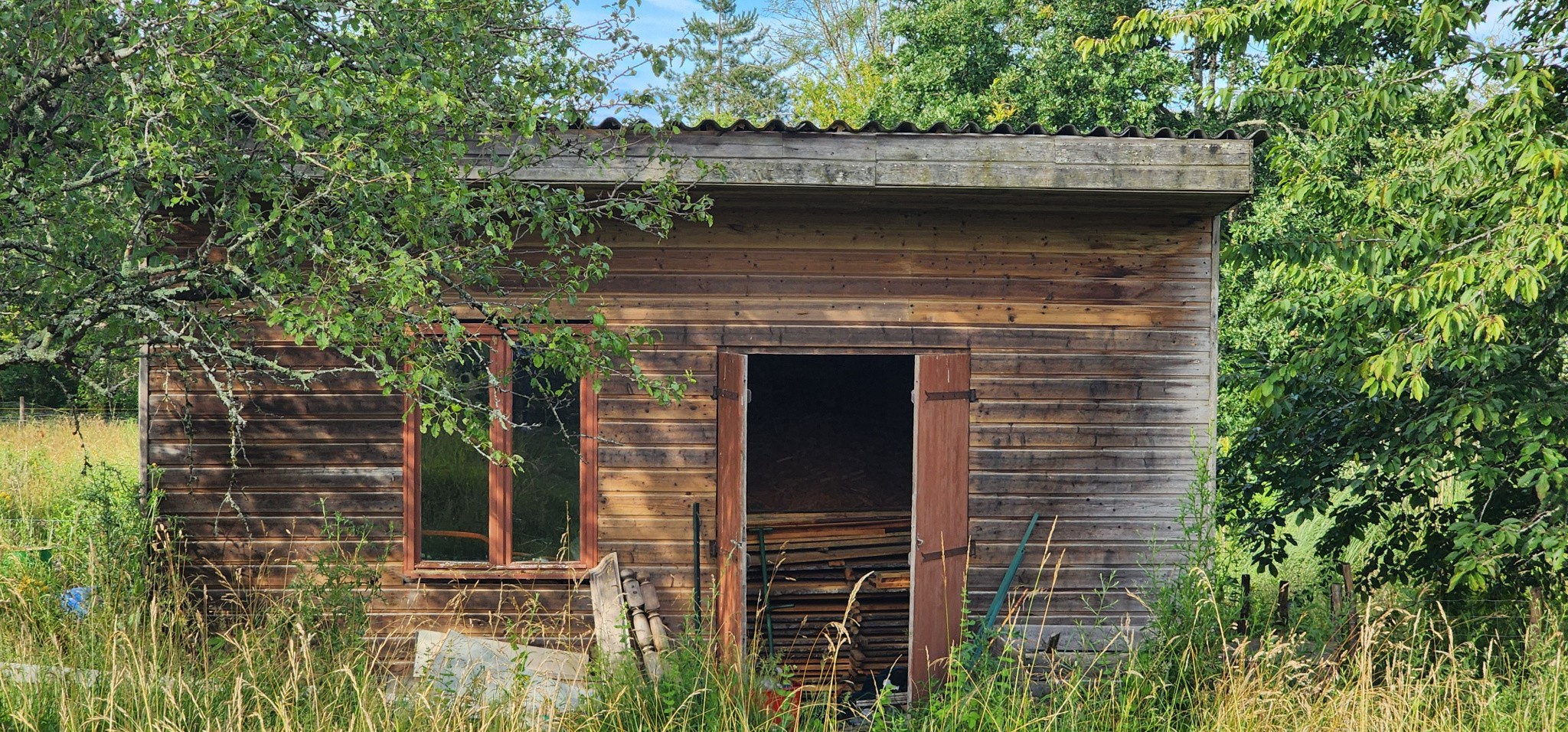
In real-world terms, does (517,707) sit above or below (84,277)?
below

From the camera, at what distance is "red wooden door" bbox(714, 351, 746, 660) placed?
6367 millimetres

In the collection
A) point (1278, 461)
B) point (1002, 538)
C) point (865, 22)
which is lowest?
point (1002, 538)

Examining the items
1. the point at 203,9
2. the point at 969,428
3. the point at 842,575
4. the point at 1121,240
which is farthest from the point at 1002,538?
the point at 203,9

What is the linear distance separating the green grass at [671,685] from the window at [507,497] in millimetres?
499

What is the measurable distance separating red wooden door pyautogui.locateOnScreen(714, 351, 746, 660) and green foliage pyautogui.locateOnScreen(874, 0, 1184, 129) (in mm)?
10213

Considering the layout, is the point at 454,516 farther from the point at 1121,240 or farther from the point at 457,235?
the point at 1121,240

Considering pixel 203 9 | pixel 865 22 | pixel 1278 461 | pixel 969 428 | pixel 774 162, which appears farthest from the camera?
pixel 865 22

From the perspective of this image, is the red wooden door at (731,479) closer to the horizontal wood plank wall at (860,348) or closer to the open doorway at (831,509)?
the horizontal wood plank wall at (860,348)

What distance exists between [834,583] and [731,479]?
2678mm

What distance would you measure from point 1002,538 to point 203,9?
4917mm

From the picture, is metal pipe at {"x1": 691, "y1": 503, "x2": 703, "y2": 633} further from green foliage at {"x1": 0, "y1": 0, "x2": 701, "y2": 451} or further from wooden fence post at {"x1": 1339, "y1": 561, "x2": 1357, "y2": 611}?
wooden fence post at {"x1": 1339, "y1": 561, "x2": 1357, "y2": 611}

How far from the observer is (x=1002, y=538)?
6539 mm

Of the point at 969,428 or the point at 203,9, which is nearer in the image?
the point at 203,9

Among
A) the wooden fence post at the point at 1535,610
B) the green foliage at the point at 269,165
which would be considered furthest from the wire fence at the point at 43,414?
the wooden fence post at the point at 1535,610
